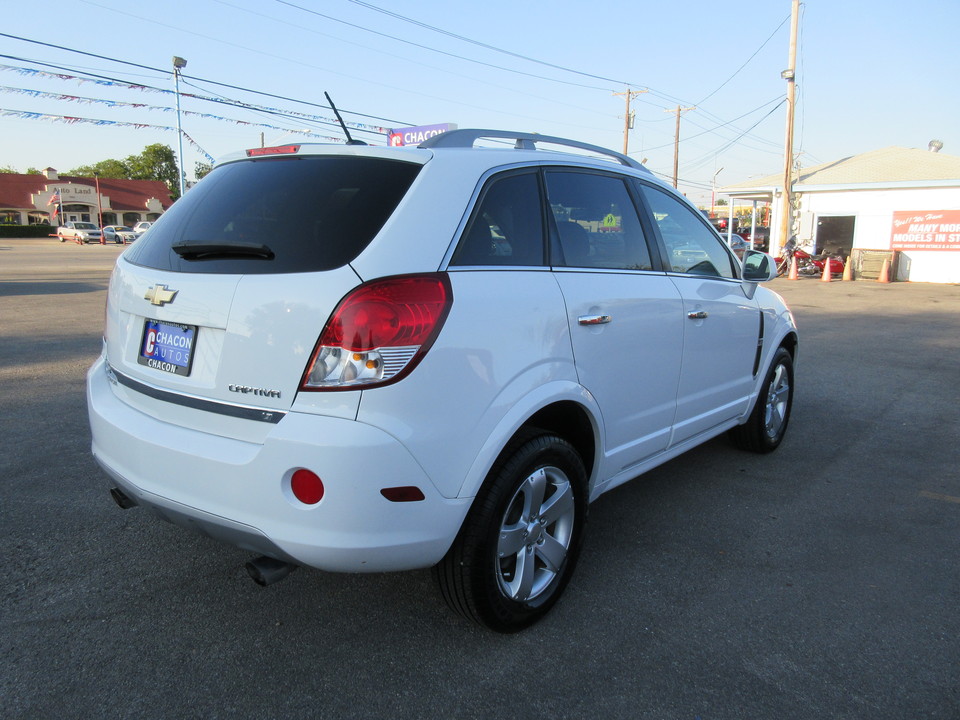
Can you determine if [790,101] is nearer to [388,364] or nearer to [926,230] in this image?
[926,230]

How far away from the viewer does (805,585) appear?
3.16 metres

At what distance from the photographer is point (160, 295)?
2537 mm

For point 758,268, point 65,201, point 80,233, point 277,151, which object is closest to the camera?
point 277,151

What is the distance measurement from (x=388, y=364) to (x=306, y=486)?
443 millimetres

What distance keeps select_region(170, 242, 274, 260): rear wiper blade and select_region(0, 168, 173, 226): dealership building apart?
245 feet

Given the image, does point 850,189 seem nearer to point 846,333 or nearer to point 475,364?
point 846,333

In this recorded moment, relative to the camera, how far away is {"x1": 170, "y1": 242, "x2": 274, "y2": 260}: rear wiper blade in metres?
2.38

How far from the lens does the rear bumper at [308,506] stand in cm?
212

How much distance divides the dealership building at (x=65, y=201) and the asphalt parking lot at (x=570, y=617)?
74.3 meters

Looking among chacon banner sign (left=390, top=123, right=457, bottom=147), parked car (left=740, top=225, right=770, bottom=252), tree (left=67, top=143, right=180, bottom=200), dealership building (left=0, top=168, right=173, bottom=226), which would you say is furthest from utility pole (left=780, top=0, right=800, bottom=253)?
tree (left=67, top=143, right=180, bottom=200)

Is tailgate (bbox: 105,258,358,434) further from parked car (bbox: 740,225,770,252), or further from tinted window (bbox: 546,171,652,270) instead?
parked car (bbox: 740,225,770,252)

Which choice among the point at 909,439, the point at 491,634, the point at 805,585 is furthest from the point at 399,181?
the point at 909,439

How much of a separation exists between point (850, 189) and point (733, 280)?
76.0ft

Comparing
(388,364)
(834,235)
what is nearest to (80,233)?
(834,235)
